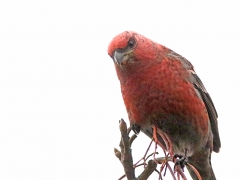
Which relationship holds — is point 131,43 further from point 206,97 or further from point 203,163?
point 203,163

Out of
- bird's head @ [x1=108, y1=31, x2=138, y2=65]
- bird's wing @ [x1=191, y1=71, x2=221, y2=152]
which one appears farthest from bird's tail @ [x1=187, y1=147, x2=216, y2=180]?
bird's head @ [x1=108, y1=31, x2=138, y2=65]

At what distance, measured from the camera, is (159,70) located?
18.9 ft

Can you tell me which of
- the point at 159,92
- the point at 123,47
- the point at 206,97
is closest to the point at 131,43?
the point at 123,47

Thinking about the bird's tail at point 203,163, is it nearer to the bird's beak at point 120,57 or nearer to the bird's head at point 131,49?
the bird's head at point 131,49

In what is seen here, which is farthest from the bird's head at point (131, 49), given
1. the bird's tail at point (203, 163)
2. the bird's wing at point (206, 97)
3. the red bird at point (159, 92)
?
the bird's tail at point (203, 163)

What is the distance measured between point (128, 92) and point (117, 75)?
1.03 ft

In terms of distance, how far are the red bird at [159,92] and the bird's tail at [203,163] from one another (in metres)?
0.39

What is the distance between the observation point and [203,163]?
686cm

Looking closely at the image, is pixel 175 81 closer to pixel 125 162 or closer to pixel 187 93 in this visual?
pixel 187 93

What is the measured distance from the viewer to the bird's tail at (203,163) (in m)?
6.72

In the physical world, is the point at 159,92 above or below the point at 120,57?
below

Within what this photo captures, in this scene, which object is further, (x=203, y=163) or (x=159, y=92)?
(x=203, y=163)

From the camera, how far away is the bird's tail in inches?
265

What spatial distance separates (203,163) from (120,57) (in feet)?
7.77
